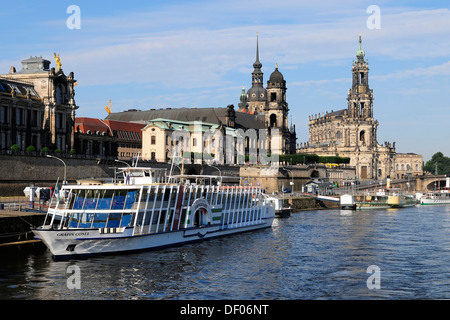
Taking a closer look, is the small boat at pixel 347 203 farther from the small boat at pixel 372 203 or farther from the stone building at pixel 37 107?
the stone building at pixel 37 107

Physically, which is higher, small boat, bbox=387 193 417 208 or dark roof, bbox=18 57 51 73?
dark roof, bbox=18 57 51 73

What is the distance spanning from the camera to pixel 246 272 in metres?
42.1

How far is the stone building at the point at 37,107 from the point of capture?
9562cm

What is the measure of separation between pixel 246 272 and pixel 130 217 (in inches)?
410

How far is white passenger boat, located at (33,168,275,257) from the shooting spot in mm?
44531

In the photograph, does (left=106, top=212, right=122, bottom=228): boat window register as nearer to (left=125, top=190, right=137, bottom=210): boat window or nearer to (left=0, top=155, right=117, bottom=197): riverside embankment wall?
(left=125, top=190, right=137, bottom=210): boat window

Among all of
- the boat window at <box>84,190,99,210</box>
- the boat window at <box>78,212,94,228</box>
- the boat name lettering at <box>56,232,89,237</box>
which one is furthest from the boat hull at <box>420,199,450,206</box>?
the boat name lettering at <box>56,232,89,237</box>

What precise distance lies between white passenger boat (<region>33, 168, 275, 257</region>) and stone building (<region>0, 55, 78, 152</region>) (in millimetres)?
46080

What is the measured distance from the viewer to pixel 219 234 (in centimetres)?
6122

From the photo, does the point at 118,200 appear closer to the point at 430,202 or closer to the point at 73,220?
the point at 73,220

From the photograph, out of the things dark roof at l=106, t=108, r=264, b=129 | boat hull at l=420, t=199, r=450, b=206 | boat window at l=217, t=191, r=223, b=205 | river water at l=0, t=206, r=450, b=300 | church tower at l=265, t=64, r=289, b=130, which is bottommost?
river water at l=0, t=206, r=450, b=300

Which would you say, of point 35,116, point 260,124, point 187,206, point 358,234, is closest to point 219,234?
point 187,206

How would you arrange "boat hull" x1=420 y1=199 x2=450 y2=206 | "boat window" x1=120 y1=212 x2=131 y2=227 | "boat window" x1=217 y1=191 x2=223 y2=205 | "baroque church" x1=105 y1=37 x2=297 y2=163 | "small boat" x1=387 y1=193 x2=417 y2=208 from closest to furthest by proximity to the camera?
"boat window" x1=120 y1=212 x2=131 y2=227 → "boat window" x1=217 y1=191 x2=223 y2=205 → "small boat" x1=387 y1=193 x2=417 y2=208 → "baroque church" x1=105 y1=37 x2=297 y2=163 → "boat hull" x1=420 y1=199 x2=450 y2=206
